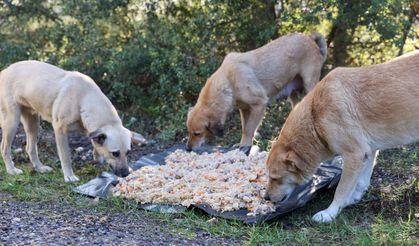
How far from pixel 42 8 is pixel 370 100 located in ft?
22.1

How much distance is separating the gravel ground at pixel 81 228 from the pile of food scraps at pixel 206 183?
1.31 ft

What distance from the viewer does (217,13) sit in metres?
8.91

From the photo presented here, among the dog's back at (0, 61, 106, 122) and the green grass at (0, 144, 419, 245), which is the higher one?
the dog's back at (0, 61, 106, 122)

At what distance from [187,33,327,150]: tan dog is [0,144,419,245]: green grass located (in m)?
1.77

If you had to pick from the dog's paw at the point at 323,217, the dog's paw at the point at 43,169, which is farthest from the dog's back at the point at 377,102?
the dog's paw at the point at 43,169

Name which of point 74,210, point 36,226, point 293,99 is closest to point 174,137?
point 293,99

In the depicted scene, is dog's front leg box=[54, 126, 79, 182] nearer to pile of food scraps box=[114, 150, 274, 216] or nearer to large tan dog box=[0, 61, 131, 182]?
large tan dog box=[0, 61, 131, 182]

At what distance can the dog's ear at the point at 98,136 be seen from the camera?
6121mm

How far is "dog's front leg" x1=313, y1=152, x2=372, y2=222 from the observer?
16.8 ft

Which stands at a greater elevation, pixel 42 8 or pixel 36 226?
pixel 42 8

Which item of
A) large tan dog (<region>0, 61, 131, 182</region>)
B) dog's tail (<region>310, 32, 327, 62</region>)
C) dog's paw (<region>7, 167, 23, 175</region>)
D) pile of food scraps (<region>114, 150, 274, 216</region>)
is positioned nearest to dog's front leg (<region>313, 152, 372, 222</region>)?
pile of food scraps (<region>114, 150, 274, 216</region>)

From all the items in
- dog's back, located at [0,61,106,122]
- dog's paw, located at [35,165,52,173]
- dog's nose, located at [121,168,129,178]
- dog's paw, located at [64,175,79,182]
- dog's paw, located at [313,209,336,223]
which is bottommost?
dog's paw, located at [35,165,52,173]

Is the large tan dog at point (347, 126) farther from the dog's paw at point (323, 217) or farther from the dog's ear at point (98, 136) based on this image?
the dog's ear at point (98, 136)

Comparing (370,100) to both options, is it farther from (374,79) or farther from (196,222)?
(196,222)
